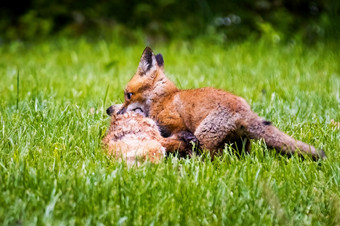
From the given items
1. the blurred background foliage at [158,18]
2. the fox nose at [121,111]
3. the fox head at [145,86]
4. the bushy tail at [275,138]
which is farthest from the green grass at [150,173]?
the blurred background foliage at [158,18]

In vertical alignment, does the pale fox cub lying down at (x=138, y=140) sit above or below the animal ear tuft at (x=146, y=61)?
below

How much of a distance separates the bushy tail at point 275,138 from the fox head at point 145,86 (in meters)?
1.03

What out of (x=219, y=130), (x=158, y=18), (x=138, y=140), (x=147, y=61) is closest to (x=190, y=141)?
(x=219, y=130)

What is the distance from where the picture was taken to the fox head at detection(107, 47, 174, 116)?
431 centimetres

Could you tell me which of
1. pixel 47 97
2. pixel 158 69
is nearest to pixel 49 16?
pixel 47 97

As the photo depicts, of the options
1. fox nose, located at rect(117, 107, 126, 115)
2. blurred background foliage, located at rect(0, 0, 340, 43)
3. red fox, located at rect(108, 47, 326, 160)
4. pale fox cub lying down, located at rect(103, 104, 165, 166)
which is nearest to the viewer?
pale fox cub lying down, located at rect(103, 104, 165, 166)

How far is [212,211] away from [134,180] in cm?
51

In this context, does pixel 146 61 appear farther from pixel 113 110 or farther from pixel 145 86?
pixel 113 110

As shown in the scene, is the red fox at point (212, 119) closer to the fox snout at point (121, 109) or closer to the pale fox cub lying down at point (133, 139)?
the fox snout at point (121, 109)

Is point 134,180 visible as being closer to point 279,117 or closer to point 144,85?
point 144,85

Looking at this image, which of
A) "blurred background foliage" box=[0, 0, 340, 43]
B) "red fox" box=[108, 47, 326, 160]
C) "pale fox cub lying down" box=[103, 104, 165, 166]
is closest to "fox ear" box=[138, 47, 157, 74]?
"red fox" box=[108, 47, 326, 160]

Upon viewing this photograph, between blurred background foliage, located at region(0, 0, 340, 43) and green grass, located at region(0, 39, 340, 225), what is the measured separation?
14.7 feet

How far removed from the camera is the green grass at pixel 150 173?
8.87ft

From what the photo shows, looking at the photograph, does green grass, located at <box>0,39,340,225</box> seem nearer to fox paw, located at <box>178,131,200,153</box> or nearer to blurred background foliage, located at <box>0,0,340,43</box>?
fox paw, located at <box>178,131,200,153</box>
